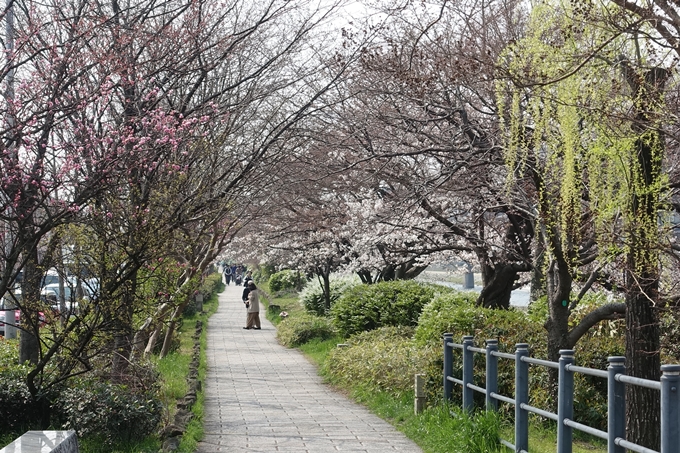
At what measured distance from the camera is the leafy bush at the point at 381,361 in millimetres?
13602

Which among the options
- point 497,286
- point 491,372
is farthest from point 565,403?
point 497,286

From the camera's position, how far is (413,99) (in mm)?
11992

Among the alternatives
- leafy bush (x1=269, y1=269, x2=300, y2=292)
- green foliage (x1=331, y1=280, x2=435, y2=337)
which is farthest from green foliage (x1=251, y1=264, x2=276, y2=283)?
green foliage (x1=331, y1=280, x2=435, y2=337)

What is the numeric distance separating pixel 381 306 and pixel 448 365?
406 inches

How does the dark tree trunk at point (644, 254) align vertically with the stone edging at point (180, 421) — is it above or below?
above

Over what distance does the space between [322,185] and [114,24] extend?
33.0 feet

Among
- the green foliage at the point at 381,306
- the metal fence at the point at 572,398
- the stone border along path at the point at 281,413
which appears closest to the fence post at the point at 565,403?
the metal fence at the point at 572,398

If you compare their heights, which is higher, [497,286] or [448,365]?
[497,286]

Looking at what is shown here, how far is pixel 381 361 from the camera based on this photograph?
49.9ft

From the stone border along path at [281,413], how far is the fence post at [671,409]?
14.8 feet

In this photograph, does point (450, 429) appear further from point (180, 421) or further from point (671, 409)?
point (671, 409)

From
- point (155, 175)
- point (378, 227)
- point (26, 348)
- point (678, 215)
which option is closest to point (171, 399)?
point (26, 348)

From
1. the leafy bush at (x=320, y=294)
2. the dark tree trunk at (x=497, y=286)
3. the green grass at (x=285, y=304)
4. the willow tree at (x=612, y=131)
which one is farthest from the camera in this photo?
the green grass at (x=285, y=304)

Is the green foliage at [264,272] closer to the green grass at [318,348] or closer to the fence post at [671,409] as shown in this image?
the green grass at [318,348]
